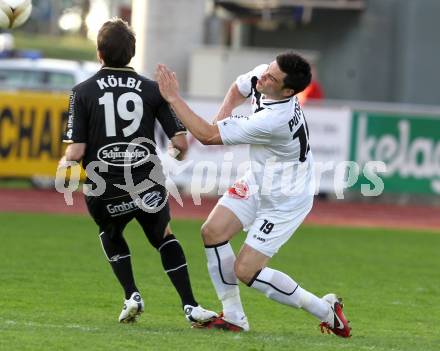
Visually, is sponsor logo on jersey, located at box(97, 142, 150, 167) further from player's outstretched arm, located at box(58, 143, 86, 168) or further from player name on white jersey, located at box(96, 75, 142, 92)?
player name on white jersey, located at box(96, 75, 142, 92)

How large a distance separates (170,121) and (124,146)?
0.35 meters

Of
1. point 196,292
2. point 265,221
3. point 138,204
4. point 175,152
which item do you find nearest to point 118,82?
point 175,152

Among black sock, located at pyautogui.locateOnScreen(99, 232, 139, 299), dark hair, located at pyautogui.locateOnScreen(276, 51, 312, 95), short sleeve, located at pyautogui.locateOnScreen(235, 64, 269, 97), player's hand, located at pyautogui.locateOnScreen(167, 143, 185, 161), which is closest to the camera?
dark hair, located at pyautogui.locateOnScreen(276, 51, 312, 95)

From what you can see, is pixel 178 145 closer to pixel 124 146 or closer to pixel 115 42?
pixel 124 146

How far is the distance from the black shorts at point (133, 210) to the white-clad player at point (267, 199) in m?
0.32

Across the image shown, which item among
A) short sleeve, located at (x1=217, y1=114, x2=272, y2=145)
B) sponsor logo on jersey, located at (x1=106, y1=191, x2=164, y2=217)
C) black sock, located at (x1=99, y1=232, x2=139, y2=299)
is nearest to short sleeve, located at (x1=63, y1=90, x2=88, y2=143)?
sponsor logo on jersey, located at (x1=106, y1=191, x2=164, y2=217)

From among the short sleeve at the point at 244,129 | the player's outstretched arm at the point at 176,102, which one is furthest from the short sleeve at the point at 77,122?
the short sleeve at the point at 244,129

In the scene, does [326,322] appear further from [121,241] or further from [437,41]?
[437,41]

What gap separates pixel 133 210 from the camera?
318 inches

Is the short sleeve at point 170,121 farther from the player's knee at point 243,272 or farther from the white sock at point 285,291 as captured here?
the white sock at point 285,291

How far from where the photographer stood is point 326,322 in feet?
26.6

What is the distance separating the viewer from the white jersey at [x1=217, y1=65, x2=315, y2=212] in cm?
782

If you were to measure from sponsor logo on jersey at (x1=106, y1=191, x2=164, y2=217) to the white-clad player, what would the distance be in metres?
0.37

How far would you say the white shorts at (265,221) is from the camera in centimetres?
796
